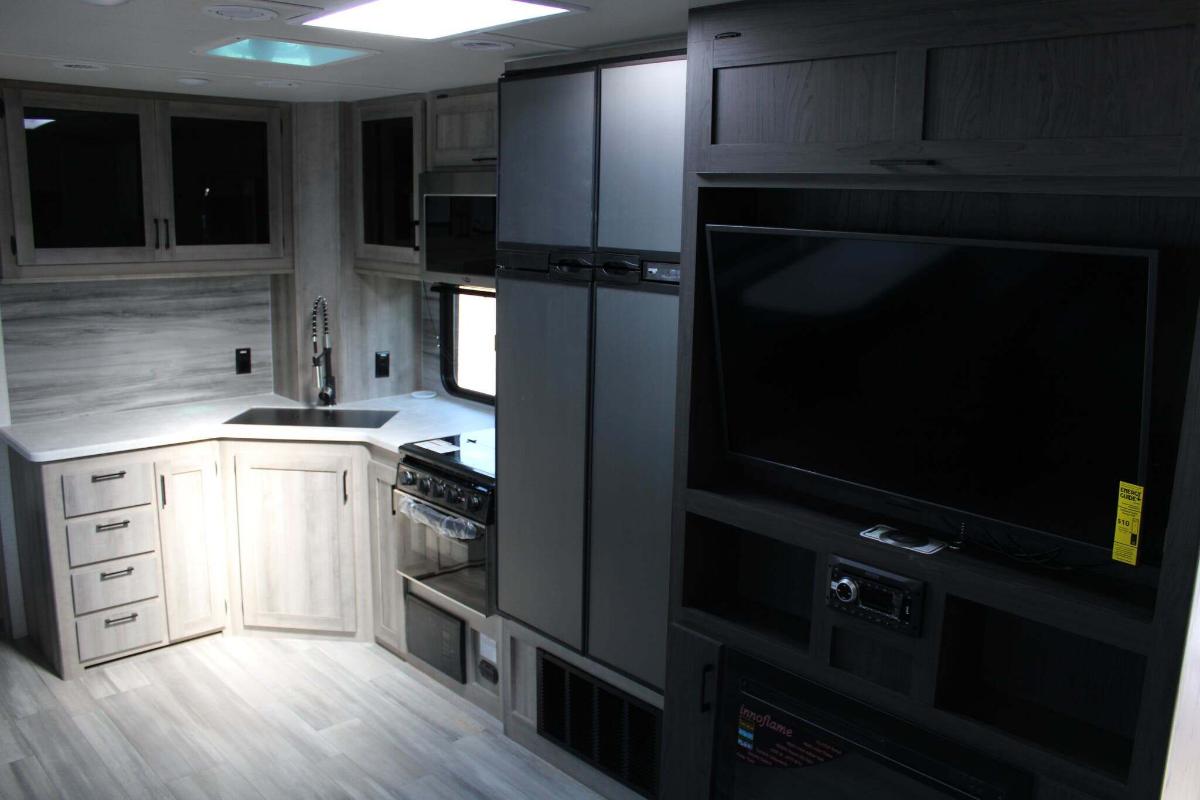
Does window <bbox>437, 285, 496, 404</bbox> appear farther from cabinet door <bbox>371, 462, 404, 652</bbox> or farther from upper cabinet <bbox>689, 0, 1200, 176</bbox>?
upper cabinet <bbox>689, 0, 1200, 176</bbox>

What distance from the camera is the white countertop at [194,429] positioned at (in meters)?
3.81

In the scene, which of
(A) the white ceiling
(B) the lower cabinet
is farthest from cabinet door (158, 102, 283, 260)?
(B) the lower cabinet

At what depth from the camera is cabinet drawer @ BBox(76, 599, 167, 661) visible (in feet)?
12.8

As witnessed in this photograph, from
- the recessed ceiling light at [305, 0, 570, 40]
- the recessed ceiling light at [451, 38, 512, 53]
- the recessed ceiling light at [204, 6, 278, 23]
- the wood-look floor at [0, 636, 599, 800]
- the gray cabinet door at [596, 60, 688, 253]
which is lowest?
the wood-look floor at [0, 636, 599, 800]

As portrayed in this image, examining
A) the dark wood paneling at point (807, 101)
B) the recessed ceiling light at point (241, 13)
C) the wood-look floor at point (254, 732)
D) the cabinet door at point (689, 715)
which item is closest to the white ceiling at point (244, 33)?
the recessed ceiling light at point (241, 13)

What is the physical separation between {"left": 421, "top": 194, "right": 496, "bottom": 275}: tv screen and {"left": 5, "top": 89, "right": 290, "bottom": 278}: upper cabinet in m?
1.00

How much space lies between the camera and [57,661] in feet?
12.7

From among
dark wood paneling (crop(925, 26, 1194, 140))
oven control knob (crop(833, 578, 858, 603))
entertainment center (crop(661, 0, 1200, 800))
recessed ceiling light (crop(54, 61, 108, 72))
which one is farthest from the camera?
recessed ceiling light (crop(54, 61, 108, 72))

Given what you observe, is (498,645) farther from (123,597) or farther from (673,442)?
(123,597)

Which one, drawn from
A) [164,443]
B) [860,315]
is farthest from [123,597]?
[860,315]

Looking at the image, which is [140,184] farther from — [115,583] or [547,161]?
[547,161]

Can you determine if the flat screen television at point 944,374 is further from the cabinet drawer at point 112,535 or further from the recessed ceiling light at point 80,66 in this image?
the cabinet drawer at point 112,535

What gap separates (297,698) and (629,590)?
164cm

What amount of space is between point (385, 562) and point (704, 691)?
72.7 inches
